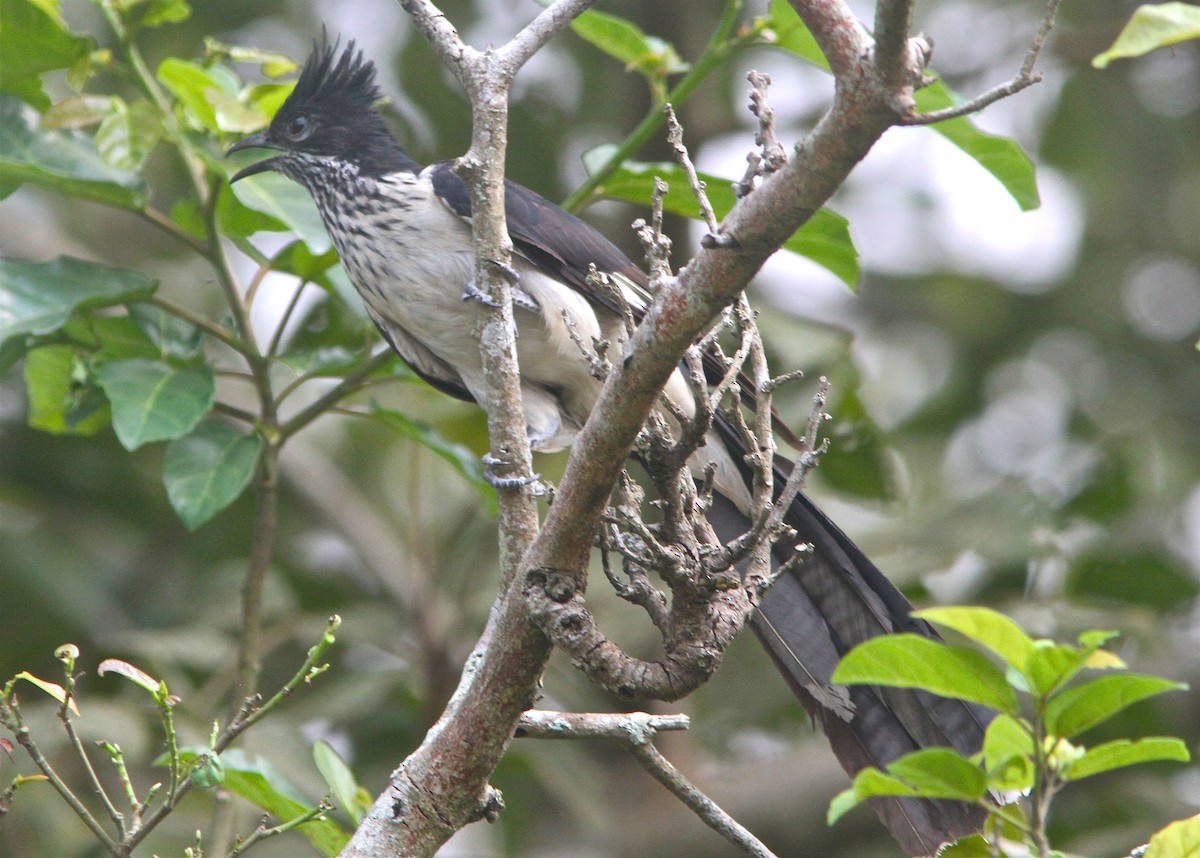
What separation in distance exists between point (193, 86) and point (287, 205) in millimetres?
371

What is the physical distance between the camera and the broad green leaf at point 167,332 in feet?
12.1

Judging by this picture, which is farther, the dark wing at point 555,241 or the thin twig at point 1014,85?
the dark wing at point 555,241

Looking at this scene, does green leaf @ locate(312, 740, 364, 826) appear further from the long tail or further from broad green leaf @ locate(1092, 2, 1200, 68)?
broad green leaf @ locate(1092, 2, 1200, 68)

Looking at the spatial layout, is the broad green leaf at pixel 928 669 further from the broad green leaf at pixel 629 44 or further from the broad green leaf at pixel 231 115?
the broad green leaf at pixel 231 115

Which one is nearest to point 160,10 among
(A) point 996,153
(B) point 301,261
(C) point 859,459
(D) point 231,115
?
(D) point 231,115

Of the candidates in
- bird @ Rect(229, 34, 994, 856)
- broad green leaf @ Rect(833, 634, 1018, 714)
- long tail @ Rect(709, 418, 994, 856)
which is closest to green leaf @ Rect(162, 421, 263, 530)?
bird @ Rect(229, 34, 994, 856)

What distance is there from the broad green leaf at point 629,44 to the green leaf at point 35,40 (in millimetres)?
1298

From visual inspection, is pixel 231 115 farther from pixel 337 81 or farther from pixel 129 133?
pixel 337 81

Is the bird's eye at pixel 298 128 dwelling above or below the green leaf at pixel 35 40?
above

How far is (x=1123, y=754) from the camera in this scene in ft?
5.82

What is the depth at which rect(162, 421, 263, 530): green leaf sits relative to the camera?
11.2ft

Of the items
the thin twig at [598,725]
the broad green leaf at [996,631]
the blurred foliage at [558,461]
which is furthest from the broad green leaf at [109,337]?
the broad green leaf at [996,631]

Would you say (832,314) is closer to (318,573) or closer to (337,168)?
(318,573)

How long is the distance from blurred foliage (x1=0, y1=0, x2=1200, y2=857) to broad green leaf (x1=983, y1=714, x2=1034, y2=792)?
203 centimetres
